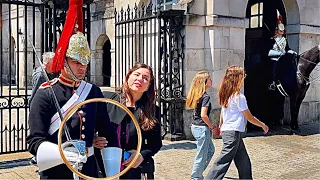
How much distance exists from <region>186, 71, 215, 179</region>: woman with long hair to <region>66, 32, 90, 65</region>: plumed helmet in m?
3.16

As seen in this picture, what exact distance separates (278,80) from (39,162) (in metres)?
Result: 8.72

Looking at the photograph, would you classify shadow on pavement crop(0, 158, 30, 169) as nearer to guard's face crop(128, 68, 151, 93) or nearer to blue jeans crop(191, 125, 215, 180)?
blue jeans crop(191, 125, 215, 180)

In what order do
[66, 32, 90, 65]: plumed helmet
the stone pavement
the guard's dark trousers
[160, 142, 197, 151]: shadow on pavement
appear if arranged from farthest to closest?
[160, 142, 197, 151]: shadow on pavement, the stone pavement, the guard's dark trousers, [66, 32, 90, 65]: plumed helmet

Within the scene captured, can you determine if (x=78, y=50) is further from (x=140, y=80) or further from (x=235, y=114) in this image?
(x=235, y=114)

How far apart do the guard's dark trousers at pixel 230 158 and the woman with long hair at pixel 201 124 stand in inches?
13.0

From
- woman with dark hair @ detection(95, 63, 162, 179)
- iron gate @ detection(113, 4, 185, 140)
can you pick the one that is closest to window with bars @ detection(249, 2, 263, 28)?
iron gate @ detection(113, 4, 185, 140)

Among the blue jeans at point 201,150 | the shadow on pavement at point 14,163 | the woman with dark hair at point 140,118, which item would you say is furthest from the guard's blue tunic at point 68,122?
the shadow on pavement at point 14,163

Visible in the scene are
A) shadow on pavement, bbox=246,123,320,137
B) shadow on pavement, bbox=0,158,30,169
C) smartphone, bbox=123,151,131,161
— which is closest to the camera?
smartphone, bbox=123,151,131,161

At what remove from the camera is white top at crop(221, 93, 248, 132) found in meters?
5.40

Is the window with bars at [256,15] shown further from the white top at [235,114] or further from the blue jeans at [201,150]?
the white top at [235,114]

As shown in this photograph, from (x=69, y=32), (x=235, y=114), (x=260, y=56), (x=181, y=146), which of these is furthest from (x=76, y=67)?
(x=260, y=56)

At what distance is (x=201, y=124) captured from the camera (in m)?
5.95

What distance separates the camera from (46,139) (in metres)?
2.58

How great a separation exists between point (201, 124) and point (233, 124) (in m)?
0.64
